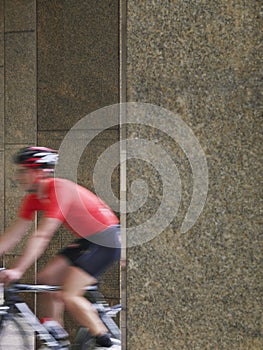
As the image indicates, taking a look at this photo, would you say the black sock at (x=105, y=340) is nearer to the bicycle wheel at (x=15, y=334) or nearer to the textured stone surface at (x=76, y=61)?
the bicycle wheel at (x=15, y=334)

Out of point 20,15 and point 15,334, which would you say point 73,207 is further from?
point 20,15

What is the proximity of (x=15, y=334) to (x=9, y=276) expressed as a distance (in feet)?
3.37

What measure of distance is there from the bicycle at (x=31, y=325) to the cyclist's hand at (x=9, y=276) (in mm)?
222

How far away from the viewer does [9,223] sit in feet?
33.6

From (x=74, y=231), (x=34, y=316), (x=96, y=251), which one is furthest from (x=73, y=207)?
(x=34, y=316)

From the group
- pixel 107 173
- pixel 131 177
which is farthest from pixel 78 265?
pixel 131 177

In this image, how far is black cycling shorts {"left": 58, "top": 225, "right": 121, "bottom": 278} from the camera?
6840 mm

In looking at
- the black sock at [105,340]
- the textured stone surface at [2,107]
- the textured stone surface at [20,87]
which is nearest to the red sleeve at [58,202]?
the black sock at [105,340]

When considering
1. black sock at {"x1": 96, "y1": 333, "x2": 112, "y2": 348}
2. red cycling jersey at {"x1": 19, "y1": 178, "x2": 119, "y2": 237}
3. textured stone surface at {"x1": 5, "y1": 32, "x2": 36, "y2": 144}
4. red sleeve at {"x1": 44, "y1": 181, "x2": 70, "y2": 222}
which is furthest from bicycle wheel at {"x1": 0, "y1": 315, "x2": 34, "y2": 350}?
textured stone surface at {"x1": 5, "y1": 32, "x2": 36, "y2": 144}

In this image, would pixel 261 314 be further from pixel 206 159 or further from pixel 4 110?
pixel 4 110

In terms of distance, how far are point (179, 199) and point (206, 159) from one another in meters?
0.19

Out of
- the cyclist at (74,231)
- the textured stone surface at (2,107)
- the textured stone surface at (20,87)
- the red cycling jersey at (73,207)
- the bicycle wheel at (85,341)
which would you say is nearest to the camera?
the red cycling jersey at (73,207)

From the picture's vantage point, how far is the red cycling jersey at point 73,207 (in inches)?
257

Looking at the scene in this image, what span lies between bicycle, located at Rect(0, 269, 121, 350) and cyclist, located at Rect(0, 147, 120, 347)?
5.4 inches
